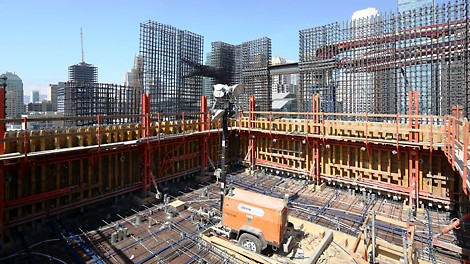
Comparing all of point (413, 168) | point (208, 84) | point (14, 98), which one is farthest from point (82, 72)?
point (413, 168)

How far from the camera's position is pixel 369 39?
61.4 feet

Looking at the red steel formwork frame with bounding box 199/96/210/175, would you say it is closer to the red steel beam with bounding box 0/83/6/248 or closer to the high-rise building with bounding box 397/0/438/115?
the red steel beam with bounding box 0/83/6/248

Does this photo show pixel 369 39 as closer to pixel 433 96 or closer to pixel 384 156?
pixel 433 96

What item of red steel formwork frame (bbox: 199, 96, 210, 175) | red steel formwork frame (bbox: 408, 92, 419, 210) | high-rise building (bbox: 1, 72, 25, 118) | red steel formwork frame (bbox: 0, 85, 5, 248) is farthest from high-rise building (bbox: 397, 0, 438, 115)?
high-rise building (bbox: 1, 72, 25, 118)

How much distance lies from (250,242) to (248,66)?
69.9 ft

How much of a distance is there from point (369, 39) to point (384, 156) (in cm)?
1052

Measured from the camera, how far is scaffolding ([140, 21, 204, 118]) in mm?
22719

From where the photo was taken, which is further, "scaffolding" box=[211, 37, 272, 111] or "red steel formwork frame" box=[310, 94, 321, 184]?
"scaffolding" box=[211, 37, 272, 111]

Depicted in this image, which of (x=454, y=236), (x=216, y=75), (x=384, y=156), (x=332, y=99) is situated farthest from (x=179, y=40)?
(x=454, y=236)

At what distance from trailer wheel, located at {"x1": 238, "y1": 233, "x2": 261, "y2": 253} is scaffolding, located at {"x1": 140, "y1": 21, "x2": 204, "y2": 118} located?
56.0ft

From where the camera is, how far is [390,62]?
59.0 ft

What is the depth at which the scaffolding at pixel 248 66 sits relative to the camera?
25.3m

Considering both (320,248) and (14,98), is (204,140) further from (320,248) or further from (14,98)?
(14,98)

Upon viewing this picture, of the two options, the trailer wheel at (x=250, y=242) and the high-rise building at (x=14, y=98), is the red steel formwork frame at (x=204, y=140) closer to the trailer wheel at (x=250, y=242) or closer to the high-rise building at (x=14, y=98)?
the trailer wheel at (x=250, y=242)
